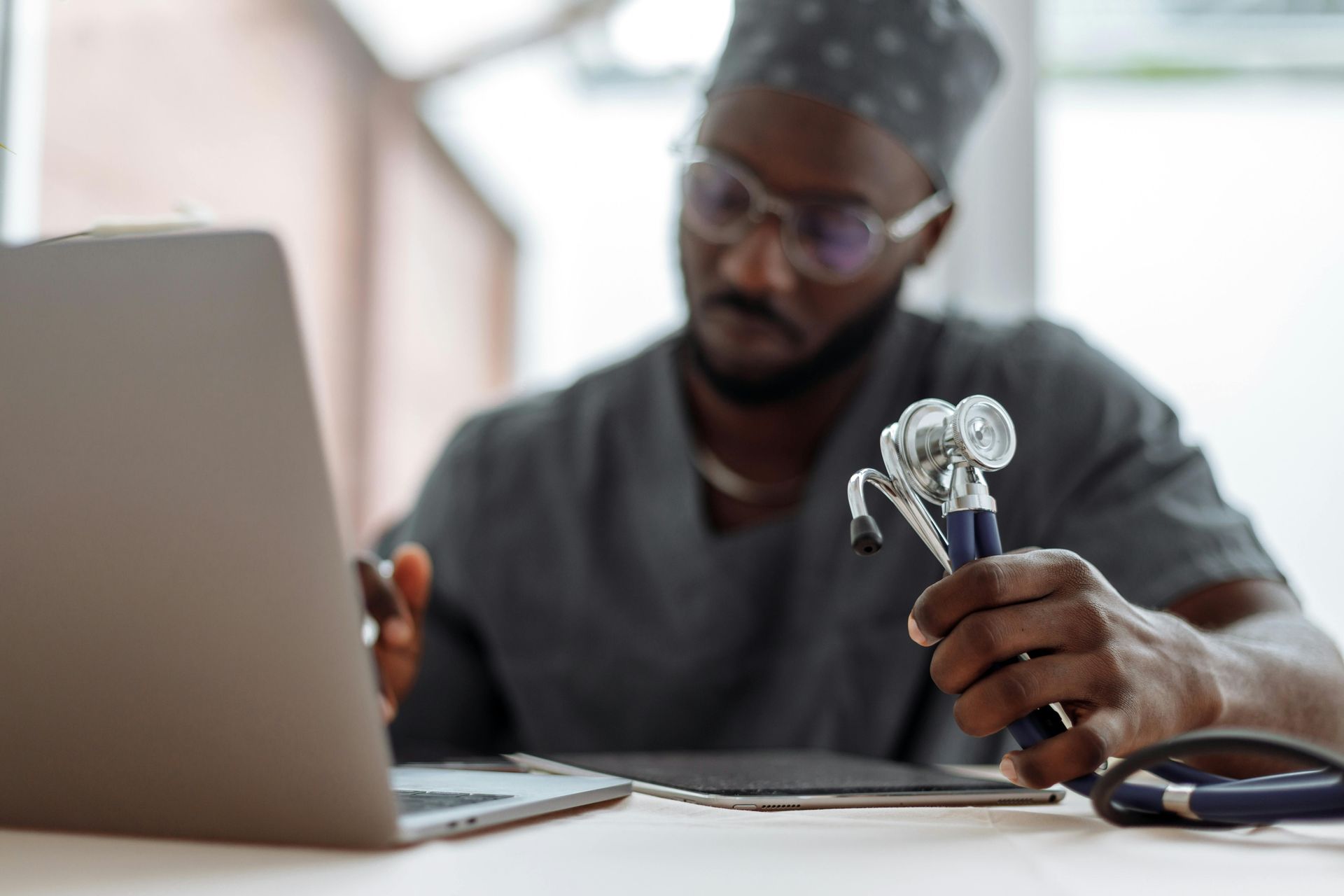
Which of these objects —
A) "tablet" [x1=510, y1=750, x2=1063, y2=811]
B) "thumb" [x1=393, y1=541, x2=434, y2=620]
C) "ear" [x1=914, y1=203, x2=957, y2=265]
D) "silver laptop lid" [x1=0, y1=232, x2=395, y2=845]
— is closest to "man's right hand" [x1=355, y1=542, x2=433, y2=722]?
"thumb" [x1=393, y1=541, x2=434, y2=620]

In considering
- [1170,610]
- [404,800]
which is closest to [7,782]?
[404,800]

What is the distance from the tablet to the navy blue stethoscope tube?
0.14 feet

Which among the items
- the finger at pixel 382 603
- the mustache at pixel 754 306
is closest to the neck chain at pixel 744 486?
the mustache at pixel 754 306

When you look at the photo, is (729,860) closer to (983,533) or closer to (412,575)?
(983,533)

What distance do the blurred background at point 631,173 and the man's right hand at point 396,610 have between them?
50cm

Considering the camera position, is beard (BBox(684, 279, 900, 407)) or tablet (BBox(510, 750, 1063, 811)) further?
beard (BBox(684, 279, 900, 407))

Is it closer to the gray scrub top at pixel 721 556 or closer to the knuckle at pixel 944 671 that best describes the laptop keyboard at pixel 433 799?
the knuckle at pixel 944 671

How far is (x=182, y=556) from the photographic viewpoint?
39 cm

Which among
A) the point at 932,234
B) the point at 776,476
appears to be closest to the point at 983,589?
the point at 776,476

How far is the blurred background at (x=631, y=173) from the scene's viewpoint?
4.93 feet

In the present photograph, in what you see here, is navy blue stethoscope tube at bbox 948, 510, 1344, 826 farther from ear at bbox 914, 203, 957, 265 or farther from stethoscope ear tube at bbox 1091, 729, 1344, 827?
ear at bbox 914, 203, 957, 265

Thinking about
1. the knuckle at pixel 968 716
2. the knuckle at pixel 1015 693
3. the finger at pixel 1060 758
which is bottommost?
the finger at pixel 1060 758

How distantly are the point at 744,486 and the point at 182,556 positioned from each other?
937 millimetres

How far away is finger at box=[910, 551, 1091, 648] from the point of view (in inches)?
21.1
